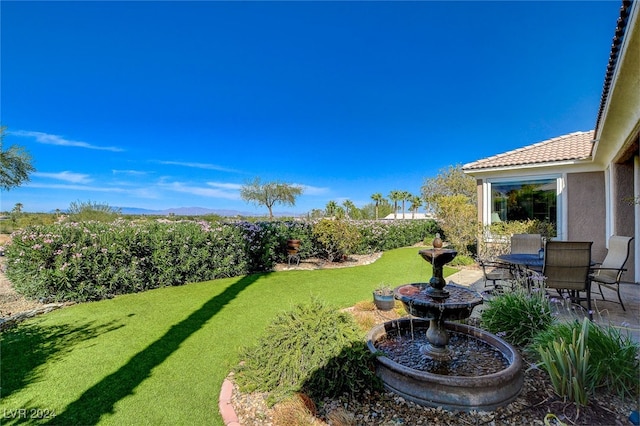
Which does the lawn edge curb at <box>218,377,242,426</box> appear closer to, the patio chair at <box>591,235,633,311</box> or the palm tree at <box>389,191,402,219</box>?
the patio chair at <box>591,235,633,311</box>

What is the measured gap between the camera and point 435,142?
2697cm

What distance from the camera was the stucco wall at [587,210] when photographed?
331 inches

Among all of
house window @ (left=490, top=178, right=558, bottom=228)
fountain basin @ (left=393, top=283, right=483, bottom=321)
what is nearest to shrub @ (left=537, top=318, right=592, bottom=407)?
fountain basin @ (left=393, top=283, right=483, bottom=321)

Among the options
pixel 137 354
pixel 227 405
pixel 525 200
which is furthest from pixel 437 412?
pixel 525 200

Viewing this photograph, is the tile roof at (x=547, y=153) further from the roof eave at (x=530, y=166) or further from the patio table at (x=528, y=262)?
the patio table at (x=528, y=262)

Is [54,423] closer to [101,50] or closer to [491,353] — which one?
[491,353]

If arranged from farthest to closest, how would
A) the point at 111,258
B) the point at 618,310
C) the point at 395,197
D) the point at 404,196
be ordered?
the point at 395,197 → the point at 404,196 → the point at 111,258 → the point at 618,310

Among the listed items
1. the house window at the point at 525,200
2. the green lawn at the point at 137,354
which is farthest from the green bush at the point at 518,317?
the house window at the point at 525,200

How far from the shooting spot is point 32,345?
4.12 meters

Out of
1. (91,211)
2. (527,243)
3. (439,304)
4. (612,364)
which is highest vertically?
(91,211)

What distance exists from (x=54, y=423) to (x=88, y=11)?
9377 millimetres

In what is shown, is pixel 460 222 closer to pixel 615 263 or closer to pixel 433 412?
pixel 615 263

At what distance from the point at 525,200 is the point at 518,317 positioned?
7.72 m

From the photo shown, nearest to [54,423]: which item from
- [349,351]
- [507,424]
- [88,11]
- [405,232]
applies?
[349,351]
